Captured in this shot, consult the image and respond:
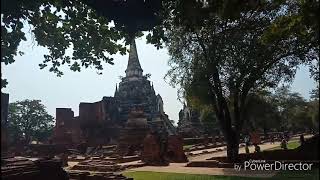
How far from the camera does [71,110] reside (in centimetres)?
4509

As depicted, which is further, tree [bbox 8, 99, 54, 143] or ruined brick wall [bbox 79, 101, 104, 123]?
tree [bbox 8, 99, 54, 143]

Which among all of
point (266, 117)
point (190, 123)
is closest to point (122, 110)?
point (190, 123)

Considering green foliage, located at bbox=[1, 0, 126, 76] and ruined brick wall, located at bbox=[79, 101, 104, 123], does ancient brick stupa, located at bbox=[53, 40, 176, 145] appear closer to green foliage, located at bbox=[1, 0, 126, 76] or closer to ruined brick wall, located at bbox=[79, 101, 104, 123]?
ruined brick wall, located at bbox=[79, 101, 104, 123]

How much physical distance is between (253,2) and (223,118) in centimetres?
991

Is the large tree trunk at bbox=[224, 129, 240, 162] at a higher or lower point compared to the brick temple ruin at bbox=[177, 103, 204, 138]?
lower

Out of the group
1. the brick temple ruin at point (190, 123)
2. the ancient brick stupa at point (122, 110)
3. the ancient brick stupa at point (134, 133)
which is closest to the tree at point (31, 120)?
the ancient brick stupa at point (122, 110)

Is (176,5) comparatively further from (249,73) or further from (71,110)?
(71,110)

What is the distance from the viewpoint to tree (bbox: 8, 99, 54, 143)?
188ft

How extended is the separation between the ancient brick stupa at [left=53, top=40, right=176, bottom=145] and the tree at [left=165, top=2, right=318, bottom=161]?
17927 mm

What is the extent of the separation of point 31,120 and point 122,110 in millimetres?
16613

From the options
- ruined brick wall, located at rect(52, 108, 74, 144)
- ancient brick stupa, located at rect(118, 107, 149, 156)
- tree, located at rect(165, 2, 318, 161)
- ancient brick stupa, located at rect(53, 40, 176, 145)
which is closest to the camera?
tree, located at rect(165, 2, 318, 161)

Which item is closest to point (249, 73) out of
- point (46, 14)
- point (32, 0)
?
point (46, 14)

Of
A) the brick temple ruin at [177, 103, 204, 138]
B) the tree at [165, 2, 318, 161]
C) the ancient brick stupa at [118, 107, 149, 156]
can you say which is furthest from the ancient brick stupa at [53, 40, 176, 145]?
the tree at [165, 2, 318, 161]

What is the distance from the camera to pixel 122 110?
176ft
